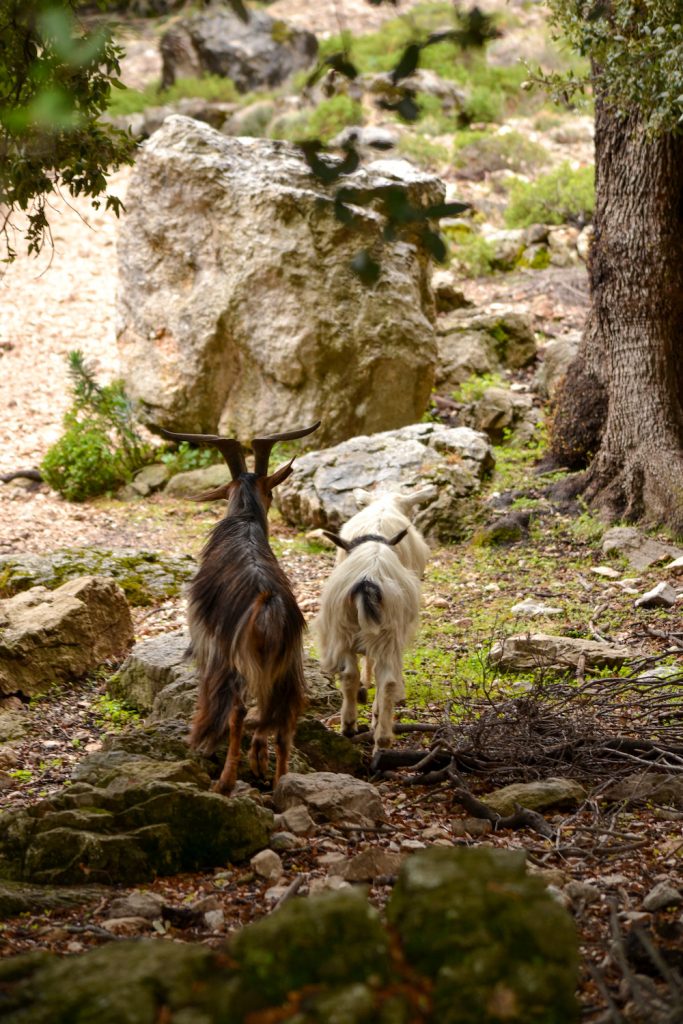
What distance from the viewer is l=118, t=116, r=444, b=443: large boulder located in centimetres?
1202

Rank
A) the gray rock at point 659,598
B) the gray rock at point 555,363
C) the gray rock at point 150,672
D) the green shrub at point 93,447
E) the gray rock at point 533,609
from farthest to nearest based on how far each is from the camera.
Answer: the gray rock at point 555,363 → the green shrub at point 93,447 → the gray rock at point 533,609 → the gray rock at point 659,598 → the gray rock at point 150,672

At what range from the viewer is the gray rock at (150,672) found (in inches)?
255

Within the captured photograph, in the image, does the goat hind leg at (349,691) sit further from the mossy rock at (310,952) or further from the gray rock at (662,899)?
the mossy rock at (310,952)

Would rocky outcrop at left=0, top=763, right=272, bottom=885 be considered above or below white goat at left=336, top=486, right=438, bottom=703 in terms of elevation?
below

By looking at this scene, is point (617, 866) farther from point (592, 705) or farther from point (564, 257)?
point (564, 257)

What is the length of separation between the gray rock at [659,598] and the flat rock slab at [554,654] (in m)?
0.92

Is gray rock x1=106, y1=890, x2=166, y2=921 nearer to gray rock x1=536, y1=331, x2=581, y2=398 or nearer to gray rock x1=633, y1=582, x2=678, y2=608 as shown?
gray rock x1=633, y1=582, x2=678, y2=608

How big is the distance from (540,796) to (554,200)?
47.1 feet

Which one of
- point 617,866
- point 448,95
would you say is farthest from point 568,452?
point 448,95

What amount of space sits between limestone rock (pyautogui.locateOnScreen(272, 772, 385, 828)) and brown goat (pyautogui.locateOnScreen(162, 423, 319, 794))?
0.22m

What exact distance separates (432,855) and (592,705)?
3562 mm

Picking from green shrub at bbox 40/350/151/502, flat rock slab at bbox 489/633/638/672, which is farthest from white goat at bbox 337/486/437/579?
green shrub at bbox 40/350/151/502

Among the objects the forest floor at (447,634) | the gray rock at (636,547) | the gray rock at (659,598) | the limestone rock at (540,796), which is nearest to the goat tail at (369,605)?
the forest floor at (447,634)

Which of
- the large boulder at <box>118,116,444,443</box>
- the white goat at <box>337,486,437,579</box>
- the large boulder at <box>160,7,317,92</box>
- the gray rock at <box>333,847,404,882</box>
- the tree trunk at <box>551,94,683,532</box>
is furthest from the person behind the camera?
the large boulder at <box>160,7,317,92</box>
